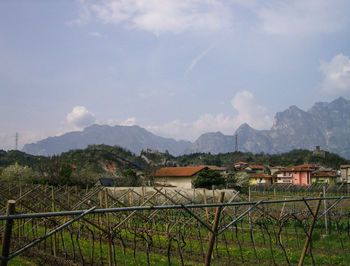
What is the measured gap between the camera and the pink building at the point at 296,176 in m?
67.7

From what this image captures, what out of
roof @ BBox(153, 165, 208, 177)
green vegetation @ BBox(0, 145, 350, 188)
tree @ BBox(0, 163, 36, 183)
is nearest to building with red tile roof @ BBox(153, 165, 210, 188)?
roof @ BBox(153, 165, 208, 177)

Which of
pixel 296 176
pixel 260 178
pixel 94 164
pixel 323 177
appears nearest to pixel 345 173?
pixel 323 177

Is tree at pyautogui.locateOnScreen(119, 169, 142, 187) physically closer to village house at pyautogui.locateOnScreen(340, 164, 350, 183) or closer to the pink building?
the pink building

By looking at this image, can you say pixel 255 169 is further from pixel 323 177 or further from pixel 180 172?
pixel 180 172

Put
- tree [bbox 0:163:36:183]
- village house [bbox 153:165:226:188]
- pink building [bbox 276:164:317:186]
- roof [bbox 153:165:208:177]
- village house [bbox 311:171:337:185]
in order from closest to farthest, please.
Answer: tree [bbox 0:163:36:183]
village house [bbox 153:165:226:188]
roof [bbox 153:165:208:177]
village house [bbox 311:171:337:185]
pink building [bbox 276:164:317:186]

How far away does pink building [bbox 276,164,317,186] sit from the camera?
6769 cm

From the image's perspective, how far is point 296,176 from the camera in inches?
2788

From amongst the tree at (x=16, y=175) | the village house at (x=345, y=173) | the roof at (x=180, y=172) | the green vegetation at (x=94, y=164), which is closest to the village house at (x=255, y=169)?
the green vegetation at (x=94, y=164)

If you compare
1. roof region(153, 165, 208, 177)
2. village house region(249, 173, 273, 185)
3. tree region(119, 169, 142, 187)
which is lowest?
village house region(249, 173, 273, 185)

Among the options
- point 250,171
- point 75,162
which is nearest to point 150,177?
point 75,162

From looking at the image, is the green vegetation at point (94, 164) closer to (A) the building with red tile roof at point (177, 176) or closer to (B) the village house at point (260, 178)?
(A) the building with red tile roof at point (177, 176)

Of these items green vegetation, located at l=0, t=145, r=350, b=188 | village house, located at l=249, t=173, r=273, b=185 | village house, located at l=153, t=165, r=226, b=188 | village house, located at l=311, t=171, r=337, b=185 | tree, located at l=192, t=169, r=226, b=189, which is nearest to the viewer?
green vegetation, located at l=0, t=145, r=350, b=188

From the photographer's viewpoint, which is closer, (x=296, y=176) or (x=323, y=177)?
(x=323, y=177)

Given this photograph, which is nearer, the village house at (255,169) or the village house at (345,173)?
the village house at (345,173)
